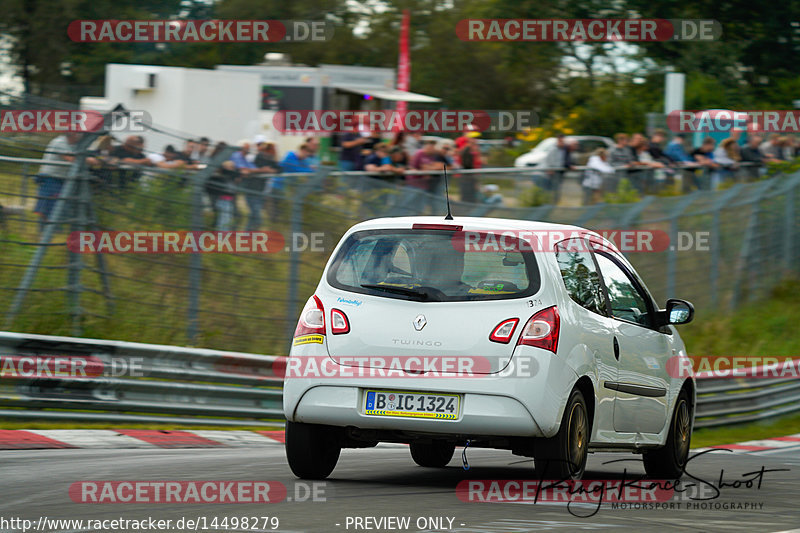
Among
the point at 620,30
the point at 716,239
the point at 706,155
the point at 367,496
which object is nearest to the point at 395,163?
the point at 716,239

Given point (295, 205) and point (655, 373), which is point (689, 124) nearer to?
point (295, 205)

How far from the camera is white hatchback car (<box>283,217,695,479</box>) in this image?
766 cm

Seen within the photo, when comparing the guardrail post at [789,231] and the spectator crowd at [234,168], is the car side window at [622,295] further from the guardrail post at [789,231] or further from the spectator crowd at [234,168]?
the guardrail post at [789,231]

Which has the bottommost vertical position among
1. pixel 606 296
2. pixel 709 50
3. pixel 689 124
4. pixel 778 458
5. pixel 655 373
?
pixel 778 458

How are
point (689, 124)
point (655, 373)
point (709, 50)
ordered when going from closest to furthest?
point (655, 373)
point (689, 124)
point (709, 50)

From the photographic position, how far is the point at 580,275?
8492 mm

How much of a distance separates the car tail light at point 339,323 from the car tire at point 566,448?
4.32 feet

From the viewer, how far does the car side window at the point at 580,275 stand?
824 cm

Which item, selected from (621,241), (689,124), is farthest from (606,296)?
(689,124)

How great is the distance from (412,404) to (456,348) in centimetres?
41

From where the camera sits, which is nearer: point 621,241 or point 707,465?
point 707,465

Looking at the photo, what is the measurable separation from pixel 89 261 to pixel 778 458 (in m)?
7.05

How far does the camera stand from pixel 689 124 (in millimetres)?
23719

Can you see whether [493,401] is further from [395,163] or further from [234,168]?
[395,163]
